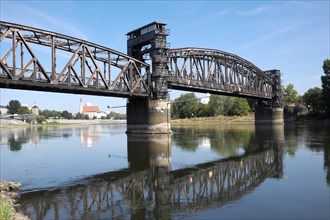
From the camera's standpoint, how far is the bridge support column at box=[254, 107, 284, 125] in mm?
123188

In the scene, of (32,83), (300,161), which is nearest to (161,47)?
(32,83)

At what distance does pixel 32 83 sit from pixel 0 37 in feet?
24.0

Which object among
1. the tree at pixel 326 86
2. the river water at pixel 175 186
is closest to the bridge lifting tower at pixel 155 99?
the river water at pixel 175 186

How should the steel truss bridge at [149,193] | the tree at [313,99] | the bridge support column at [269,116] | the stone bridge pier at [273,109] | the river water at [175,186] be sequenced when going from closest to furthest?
the river water at [175,186] → the steel truss bridge at [149,193] → the bridge support column at [269,116] → the stone bridge pier at [273,109] → the tree at [313,99]

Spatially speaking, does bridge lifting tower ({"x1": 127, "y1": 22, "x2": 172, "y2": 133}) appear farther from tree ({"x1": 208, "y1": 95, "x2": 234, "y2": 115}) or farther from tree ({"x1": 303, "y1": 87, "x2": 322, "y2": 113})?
tree ({"x1": 208, "y1": 95, "x2": 234, "y2": 115})

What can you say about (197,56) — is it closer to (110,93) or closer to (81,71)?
(110,93)

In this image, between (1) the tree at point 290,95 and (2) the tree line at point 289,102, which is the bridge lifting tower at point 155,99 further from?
(1) the tree at point 290,95

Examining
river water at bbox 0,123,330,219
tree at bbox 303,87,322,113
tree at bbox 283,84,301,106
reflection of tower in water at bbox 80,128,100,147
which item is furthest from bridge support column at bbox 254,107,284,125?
river water at bbox 0,123,330,219

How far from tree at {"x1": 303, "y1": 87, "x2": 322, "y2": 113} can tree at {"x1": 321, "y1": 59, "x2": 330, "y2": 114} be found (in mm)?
2834

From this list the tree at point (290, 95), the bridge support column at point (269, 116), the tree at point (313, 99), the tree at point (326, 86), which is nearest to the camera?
the tree at point (326, 86)

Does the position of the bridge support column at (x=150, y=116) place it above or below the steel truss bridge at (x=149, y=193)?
above

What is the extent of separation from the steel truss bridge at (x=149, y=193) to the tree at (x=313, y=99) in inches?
4304

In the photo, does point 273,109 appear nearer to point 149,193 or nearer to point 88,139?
point 88,139

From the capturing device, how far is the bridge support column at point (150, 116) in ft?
220
